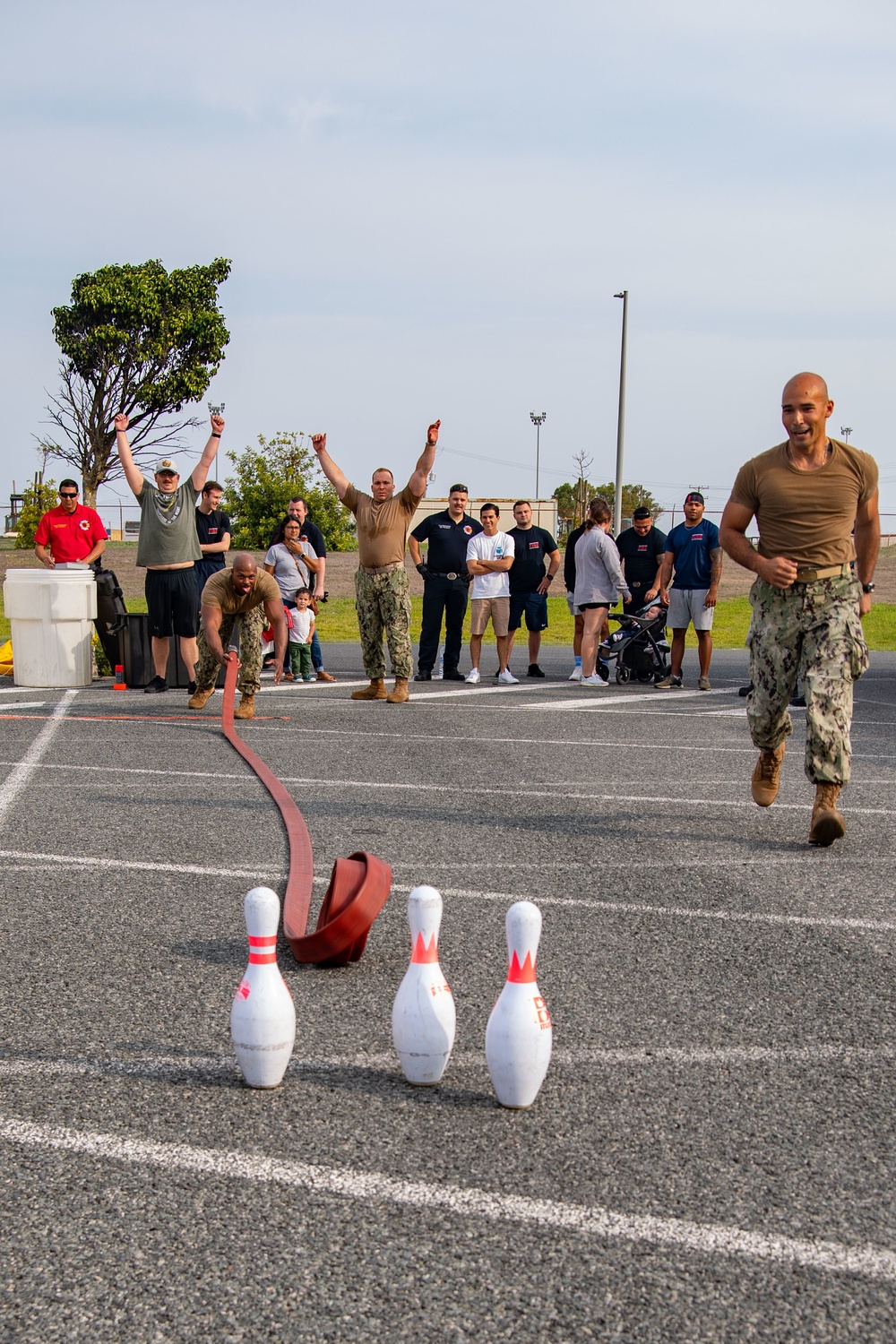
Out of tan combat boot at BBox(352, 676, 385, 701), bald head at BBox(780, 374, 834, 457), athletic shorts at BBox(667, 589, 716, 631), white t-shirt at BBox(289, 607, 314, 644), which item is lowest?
tan combat boot at BBox(352, 676, 385, 701)

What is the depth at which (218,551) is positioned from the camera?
13750 millimetres

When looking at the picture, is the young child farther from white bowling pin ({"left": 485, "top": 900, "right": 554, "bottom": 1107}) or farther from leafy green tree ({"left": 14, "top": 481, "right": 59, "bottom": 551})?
leafy green tree ({"left": 14, "top": 481, "right": 59, "bottom": 551})

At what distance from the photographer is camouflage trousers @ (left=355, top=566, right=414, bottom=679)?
453 inches

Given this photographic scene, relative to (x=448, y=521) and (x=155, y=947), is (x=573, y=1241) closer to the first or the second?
(x=155, y=947)

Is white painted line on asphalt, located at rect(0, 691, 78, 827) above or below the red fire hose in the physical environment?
below

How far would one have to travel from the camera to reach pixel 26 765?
8.27 m

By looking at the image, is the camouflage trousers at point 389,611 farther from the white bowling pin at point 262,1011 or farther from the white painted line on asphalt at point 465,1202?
the white painted line on asphalt at point 465,1202

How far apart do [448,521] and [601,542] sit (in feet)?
5.63

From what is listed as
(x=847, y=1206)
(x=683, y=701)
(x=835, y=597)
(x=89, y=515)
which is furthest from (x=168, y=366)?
(x=847, y=1206)

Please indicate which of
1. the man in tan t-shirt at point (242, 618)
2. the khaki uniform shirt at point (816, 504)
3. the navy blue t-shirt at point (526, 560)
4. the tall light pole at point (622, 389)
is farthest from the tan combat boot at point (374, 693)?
the tall light pole at point (622, 389)

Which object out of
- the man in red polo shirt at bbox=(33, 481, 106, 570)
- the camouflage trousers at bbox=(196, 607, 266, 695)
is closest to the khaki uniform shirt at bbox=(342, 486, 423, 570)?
the camouflage trousers at bbox=(196, 607, 266, 695)

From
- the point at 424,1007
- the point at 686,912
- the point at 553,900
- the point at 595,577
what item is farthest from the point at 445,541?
the point at 424,1007

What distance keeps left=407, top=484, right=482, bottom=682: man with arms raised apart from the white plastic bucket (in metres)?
3.40

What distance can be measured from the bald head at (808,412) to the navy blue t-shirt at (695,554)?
285 inches
